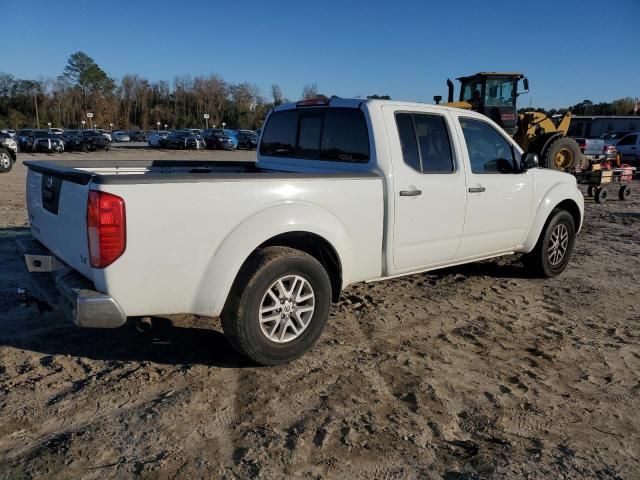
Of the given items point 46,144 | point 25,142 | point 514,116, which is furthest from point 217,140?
point 514,116

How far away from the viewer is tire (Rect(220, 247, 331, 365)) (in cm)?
357

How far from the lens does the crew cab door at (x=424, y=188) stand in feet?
14.6

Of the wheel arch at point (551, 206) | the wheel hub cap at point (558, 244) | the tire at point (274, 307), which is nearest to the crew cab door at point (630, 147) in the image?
the wheel arch at point (551, 206)

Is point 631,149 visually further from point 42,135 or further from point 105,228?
point 42,135

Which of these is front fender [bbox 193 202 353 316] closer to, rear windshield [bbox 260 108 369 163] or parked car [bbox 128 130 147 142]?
rear windshield [bbox 260 108 369 163]

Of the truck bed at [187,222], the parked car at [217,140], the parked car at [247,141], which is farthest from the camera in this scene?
the parked car at [247,141]

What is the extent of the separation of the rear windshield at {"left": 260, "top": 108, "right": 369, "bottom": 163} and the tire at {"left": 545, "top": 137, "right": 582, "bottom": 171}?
10.6m

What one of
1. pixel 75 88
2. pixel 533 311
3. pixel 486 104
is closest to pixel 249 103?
pixel 75 88

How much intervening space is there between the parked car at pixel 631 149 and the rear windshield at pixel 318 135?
2526 cm

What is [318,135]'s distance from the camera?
4969 millimetres

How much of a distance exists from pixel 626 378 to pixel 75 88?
Result: 114280mm

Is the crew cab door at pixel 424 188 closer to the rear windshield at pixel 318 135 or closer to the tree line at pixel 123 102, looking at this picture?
the rear windshield at pixel 318 135

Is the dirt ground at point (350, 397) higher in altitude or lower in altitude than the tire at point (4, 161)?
lower

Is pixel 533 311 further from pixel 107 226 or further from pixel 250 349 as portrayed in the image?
pixel 107 226
